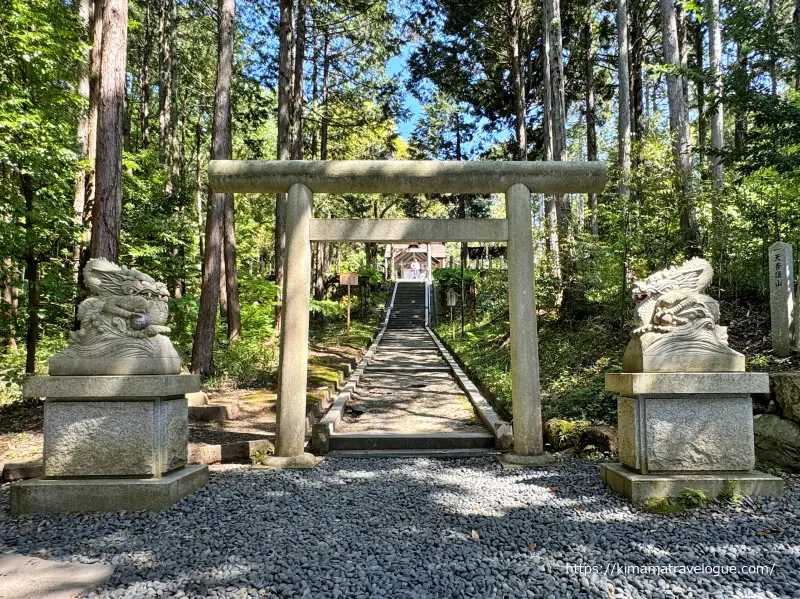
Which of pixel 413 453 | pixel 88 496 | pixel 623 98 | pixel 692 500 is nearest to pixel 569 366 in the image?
pixel 413 453

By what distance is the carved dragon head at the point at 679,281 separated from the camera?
414cm

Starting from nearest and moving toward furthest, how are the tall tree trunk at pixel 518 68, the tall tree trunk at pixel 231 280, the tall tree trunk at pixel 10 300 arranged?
the tall tree trunk at pixel 10 300
the tall tree trunk at pixel 231 280
the tall tree trunk at pixel 518 68

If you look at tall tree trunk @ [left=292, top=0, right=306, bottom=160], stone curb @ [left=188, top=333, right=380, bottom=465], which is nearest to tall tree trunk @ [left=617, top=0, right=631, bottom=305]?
stone curb @ [left=188, top=333, right=380, bottom=465]

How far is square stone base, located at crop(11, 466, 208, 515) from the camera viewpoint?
3.84m

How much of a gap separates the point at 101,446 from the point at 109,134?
4.31m

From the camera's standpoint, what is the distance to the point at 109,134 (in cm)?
632

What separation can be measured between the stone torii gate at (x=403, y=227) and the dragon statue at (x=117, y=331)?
1.53 meters

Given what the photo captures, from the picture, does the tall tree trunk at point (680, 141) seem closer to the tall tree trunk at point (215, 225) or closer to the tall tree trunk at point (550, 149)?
the tall tree trunk at point (550, 149)

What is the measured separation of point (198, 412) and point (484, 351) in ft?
27.7

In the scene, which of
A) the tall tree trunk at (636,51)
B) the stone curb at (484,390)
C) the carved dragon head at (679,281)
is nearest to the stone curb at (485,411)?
the stone curb at (484,390)

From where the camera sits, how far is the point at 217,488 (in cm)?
448

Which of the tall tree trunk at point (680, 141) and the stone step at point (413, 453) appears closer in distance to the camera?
the stone step at point (413, 453)

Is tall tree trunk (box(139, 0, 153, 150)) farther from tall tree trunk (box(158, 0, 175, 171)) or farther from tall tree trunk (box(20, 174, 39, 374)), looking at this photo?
tall tree trunk (box(20, 174, 39, 374))

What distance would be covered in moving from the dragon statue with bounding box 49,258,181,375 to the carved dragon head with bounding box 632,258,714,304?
4.12 metres
